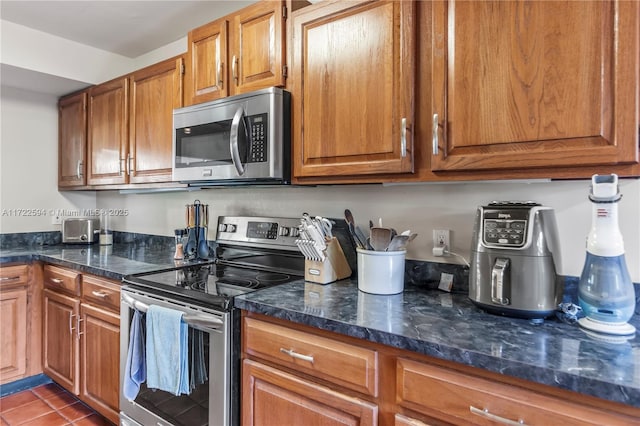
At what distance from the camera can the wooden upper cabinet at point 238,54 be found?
1617 millimetres

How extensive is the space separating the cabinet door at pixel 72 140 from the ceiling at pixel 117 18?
51 cm

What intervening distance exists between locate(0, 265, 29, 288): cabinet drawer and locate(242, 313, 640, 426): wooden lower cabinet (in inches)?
79.0

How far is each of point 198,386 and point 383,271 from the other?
2.83 feet

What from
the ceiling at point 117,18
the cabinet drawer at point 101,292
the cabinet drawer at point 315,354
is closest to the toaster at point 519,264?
the cabinet drawer at point 315,354

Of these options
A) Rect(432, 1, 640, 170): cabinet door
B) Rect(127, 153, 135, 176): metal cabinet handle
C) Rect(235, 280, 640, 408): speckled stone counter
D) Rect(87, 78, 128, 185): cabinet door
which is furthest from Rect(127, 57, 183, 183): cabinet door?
Rect(432, 1, 640, 170): cabinet door

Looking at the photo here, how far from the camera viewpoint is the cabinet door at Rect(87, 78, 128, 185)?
248cm

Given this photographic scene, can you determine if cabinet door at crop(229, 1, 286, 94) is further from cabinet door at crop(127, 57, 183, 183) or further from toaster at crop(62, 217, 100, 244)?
toaster at crop(62, 217, 100, 244)

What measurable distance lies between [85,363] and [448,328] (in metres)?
2.12

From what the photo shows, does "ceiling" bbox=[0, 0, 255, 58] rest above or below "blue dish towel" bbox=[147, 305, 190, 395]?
above

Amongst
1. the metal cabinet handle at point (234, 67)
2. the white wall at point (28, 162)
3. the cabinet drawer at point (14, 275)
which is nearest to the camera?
the metal cabinet handle at point (234, 67)

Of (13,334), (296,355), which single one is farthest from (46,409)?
(296,355)

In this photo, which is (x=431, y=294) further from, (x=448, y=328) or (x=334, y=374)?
(x=334, y=374)

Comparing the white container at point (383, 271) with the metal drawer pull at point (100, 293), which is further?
the metal drawer pull at point (100, 293)

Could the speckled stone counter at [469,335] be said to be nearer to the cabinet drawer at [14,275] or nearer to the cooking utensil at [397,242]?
the cooking utensil at [397,242]
